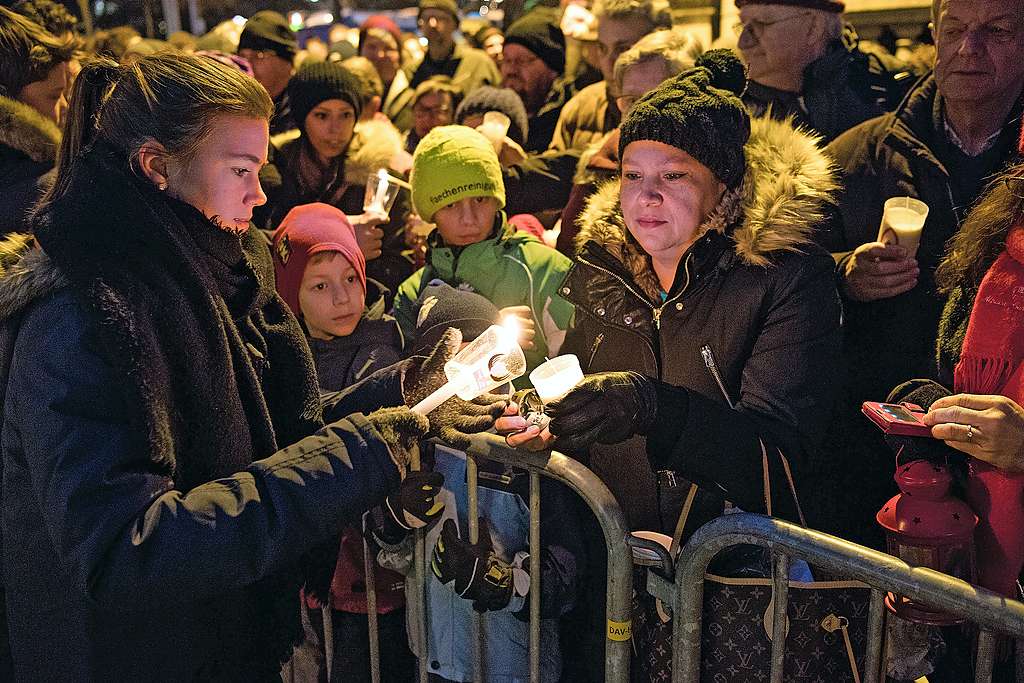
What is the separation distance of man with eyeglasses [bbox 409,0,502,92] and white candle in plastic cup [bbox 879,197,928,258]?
17.7ft

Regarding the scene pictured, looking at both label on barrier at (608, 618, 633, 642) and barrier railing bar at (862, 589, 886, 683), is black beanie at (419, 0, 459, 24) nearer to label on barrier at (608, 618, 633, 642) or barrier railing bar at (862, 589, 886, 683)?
label on barrier at (608, 618, 633, 642)

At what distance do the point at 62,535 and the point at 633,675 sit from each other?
1565 mm

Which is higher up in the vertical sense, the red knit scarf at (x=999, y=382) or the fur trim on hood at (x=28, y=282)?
the fur trim on hood at (x=28, y=282)

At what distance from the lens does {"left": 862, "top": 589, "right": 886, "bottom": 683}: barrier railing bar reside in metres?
2.10

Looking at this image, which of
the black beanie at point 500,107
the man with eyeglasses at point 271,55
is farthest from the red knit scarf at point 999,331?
the man with eyeglasses at point 271,55

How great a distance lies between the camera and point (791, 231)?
2.60 metres

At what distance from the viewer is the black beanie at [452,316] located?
10.7ft

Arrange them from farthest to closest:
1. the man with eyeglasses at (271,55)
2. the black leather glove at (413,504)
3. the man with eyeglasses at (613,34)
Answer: the man with eyeglasses at (271,55) → the man with eyeglasses at (613,34) → the black leather glove at (413,504)

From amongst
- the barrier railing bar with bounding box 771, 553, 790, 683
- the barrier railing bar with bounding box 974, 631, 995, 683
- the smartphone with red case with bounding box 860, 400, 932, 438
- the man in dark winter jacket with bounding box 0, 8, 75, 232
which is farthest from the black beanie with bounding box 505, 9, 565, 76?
the barrier railing bar with bounding box 974, 631, 995, 683

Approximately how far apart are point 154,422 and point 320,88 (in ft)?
11.8

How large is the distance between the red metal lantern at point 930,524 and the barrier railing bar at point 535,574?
904 millimetres

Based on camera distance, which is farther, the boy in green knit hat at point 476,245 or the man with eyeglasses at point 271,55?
the man with eyeglasses at point 271,55

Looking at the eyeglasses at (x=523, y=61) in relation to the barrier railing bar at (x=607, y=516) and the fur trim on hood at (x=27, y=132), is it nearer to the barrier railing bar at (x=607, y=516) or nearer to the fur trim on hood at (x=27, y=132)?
the fur trim on hood at (x=27, y=132)

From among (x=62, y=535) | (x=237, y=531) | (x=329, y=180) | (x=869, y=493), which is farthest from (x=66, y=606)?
(x=329, y=180)
